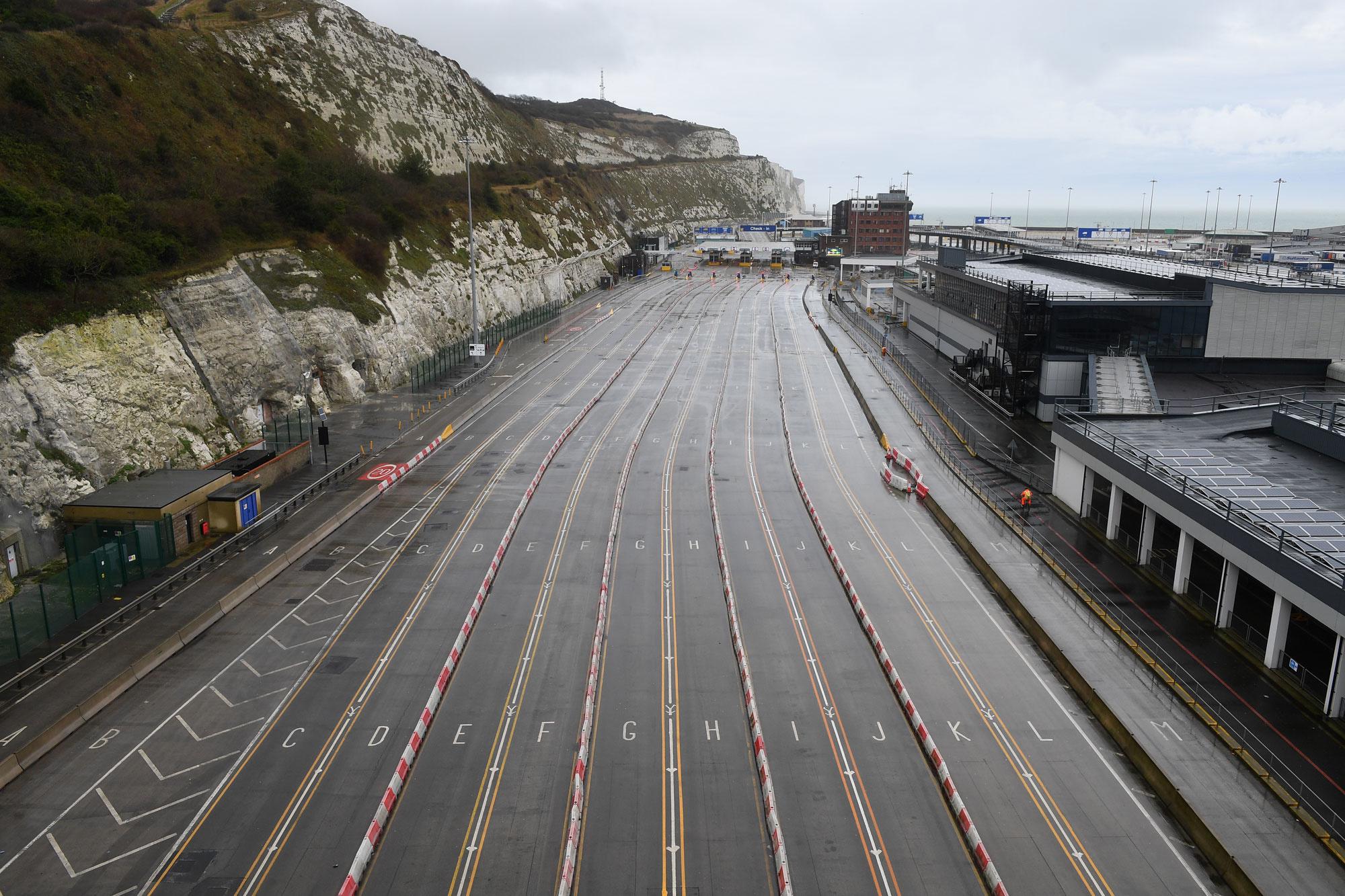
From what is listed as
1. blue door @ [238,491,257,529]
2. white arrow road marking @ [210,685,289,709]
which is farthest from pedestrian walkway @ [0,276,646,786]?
white arrow road marking @ [210,685,289,709]

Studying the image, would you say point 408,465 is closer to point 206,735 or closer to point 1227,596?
point 206,735

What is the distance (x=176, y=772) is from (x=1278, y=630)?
26.3 m

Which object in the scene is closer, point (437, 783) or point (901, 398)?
point (437, 783)

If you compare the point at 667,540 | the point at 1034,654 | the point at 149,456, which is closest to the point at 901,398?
the point at 667,540

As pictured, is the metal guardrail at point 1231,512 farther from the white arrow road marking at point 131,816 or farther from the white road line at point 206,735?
the white arrow road marking at point 131,816

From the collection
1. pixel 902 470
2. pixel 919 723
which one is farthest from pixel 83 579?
pixel 902 470

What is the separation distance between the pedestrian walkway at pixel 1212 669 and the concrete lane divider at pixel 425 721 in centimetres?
1704

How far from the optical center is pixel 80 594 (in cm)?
2564

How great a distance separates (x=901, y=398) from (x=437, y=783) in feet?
138

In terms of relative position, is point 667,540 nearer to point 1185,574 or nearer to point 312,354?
point 1185,574

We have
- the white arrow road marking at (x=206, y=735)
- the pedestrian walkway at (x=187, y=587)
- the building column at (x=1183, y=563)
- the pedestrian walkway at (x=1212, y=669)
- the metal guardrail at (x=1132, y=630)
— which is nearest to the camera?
the metal guardrail at (x=1132, y=630)

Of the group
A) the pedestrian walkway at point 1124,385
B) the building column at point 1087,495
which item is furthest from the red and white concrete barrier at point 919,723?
the pedestrian walkway at point 1124,385

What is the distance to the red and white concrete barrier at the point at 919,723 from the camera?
16266 millimetres

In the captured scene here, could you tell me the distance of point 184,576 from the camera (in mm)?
28266
